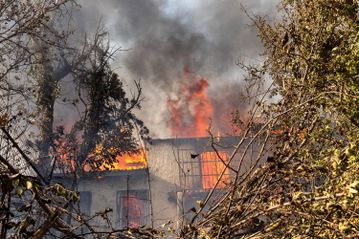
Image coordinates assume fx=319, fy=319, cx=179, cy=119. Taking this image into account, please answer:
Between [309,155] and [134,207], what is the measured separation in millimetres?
21500

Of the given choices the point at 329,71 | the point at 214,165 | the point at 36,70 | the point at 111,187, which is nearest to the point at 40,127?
the point at 36,70

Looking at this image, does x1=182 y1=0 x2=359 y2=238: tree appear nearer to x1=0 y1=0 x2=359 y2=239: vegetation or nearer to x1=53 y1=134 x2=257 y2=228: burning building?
x1=0 y1=0 x2=359 y2=239: vegetation

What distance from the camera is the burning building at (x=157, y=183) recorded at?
77.4 feet

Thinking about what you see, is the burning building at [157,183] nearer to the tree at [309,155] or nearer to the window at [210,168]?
the window at [210,168]

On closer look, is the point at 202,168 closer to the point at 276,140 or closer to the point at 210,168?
the point at 210,168

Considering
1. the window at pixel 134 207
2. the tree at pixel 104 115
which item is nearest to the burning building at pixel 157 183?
the window at pixel 134 207

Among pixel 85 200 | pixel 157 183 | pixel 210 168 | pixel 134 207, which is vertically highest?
pixel 210 168

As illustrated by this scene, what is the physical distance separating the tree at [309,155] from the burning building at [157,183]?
621 inches

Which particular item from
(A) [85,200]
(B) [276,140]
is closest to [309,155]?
(B) [276,140]

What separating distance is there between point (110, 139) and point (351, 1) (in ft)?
44.9

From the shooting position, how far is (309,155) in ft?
18.9

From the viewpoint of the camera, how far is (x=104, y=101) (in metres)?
17.9

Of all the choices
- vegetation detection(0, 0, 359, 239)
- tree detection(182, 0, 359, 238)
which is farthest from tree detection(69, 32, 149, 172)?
tree detection(182, 0, 359, 238)

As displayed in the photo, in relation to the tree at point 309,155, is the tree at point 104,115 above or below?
above
